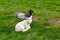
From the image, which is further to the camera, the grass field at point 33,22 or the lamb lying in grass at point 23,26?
the lamb lying in grass at point 23,26

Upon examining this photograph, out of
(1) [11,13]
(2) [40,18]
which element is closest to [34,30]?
(2) [40,18]

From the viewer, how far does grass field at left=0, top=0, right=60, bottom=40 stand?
703cm

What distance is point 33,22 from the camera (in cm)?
805

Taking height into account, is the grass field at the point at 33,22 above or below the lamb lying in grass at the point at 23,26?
below

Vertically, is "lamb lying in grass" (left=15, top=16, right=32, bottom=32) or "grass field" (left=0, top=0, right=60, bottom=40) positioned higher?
"lamb lying in grass" (left=15, top=16, right=32, bottom=32)

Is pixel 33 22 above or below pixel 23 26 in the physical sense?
below

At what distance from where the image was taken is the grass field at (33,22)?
23.1 ft

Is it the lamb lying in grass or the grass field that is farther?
the lamb lying in grass

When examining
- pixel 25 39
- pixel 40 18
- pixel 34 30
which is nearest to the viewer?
pixel 25 39

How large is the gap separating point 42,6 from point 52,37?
3422mm

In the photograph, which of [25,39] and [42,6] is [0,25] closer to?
[25,39]

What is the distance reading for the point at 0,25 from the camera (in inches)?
309

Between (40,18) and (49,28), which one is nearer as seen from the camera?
(49,28)

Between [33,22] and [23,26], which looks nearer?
[23,26]
